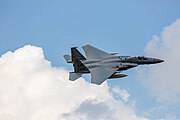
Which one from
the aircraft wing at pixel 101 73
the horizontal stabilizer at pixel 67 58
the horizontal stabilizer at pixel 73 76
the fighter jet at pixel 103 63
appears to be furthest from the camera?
the horizontal stabilizer at pixel 67 58

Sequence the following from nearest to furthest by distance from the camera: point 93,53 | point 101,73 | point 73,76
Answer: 1. point 101,73
2. point 73,76
3. point 93,53

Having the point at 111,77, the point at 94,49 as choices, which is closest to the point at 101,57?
the point at 94,49

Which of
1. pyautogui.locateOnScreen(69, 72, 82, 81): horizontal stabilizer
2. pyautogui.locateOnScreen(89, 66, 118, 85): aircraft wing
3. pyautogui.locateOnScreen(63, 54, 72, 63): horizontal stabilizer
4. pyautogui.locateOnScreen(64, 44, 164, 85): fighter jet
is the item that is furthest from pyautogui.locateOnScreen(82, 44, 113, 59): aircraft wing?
pyautogui.locateOnScreen(89, 66, 118, 85): aircraft wing

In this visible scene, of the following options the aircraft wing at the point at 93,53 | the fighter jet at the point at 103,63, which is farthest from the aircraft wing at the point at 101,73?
the aircraft wing at the point at 93,53

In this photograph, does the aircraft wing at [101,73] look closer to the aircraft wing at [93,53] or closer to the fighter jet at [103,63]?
the fighter jet at [103,63]

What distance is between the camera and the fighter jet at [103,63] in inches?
3472

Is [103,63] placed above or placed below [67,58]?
below

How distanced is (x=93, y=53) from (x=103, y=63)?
11710mm

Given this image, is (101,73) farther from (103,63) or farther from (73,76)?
(73,76)

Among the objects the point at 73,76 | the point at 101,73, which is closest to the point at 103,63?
the point at 101,73

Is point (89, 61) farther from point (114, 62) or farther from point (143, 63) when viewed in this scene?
point (143, 63)

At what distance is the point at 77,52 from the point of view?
320ft

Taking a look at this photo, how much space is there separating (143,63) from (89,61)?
1437cm

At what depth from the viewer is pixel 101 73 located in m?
86.9
